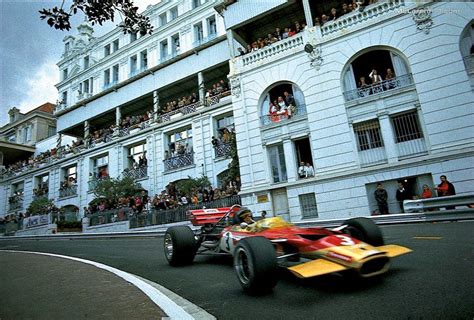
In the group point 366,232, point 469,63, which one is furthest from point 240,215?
point 469,63

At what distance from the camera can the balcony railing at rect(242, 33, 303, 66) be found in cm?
1637

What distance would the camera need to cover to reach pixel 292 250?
4188 mm

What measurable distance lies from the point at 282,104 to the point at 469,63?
8.34 m

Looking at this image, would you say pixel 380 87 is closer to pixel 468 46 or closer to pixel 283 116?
pixel 468 46

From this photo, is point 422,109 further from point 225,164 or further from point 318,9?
point 225,164

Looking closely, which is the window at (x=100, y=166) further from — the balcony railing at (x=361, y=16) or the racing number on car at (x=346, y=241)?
the racing number on car at (x=346, y=241)

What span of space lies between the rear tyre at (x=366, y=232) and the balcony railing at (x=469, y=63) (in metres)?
12.0

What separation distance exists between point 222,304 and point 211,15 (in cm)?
2566

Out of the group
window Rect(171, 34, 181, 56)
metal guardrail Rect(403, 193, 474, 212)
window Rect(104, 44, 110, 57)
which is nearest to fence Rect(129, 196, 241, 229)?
metal guardrail Rect(403, 193, 474, 212)

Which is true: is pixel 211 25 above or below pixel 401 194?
above

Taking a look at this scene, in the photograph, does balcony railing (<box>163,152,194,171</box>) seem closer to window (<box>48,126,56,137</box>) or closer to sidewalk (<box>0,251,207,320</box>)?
sidewalk (<box>0,251,207,320</box>)

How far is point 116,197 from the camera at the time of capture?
74.8ft

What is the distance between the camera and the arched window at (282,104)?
16056mm

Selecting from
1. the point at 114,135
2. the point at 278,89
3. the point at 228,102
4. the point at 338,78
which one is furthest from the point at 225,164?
the point at 114,135
